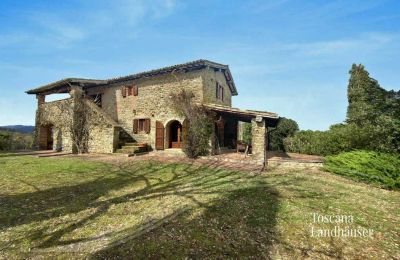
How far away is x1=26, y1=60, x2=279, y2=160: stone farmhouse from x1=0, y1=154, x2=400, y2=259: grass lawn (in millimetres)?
6821

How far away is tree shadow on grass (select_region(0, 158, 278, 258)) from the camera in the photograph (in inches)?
179

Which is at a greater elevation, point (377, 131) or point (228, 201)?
point (377, 131)

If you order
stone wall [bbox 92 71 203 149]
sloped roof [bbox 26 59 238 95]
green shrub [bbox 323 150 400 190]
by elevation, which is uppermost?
sloped roof [bbox 26 59 238 95]

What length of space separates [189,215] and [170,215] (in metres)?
0.47

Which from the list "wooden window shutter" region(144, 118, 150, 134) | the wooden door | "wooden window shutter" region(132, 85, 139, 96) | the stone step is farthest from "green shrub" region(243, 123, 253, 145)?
the stone step

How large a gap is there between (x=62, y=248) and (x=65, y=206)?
2359 millimetres

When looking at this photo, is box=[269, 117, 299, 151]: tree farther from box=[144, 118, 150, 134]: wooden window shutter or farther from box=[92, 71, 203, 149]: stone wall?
box=[144, 118, 150, 134]: wooden window shutter

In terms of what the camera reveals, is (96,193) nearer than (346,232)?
No

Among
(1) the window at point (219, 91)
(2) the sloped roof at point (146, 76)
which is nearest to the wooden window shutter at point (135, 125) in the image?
(2) the sloped roof at point (146, 76)

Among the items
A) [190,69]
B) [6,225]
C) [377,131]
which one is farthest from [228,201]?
[190,69]

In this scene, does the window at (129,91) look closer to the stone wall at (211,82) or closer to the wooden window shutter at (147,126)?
the wooden window shutter at (147,126)

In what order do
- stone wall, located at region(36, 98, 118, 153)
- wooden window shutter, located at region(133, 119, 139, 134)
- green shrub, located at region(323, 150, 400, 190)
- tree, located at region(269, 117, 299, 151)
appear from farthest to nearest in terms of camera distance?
tree, located at region(269, 117, 299, 151) < wooden window shutter, located at region(133, 119, 139, 134) < stone wall, located at region(36, 98, 118, 153) < green shrub, located at region(323, 150, 400, 190)

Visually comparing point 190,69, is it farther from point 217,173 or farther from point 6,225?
point 6,225

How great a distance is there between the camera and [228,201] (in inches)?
262
